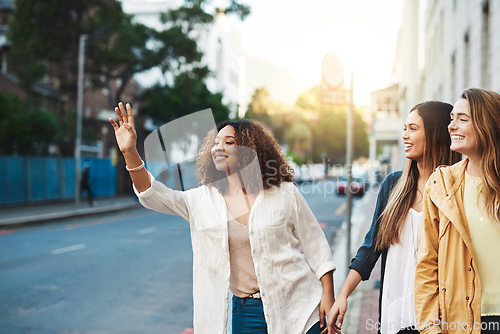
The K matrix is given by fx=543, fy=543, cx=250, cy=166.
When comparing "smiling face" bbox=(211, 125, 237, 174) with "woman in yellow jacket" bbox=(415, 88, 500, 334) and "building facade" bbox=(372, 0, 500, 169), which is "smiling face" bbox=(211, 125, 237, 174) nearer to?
"woman in yellow jacket" bbox=(415, 88, 500, 334)

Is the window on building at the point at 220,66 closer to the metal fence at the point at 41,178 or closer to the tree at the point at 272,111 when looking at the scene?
the tree at the point at 272,111

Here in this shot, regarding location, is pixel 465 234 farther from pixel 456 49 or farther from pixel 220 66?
pixel 220 66

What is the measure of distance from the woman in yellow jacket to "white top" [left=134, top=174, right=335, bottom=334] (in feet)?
2.02

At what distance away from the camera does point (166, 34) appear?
26438 mm

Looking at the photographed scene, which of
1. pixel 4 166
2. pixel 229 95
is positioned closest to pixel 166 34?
pixel 4 166

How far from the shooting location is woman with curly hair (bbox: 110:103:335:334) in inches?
102

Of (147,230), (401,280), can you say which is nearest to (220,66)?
(147,230)

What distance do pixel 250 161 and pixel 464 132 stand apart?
42.8 inches

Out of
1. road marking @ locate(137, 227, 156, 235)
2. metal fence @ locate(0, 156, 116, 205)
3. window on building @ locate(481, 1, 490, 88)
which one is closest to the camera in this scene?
window on building @ locate(481, 1, 490, 88)

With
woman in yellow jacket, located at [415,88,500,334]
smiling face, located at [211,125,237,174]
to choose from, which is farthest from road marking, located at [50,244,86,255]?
woman in yellow jacket, located at [415,88,500,334]

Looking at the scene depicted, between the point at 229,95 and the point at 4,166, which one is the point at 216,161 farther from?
the point at 229,95

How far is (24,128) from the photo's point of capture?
2138cm

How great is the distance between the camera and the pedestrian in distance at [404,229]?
2564mm

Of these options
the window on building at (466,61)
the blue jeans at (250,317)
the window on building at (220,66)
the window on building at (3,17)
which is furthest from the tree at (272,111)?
the blue jeans at (250,317)
